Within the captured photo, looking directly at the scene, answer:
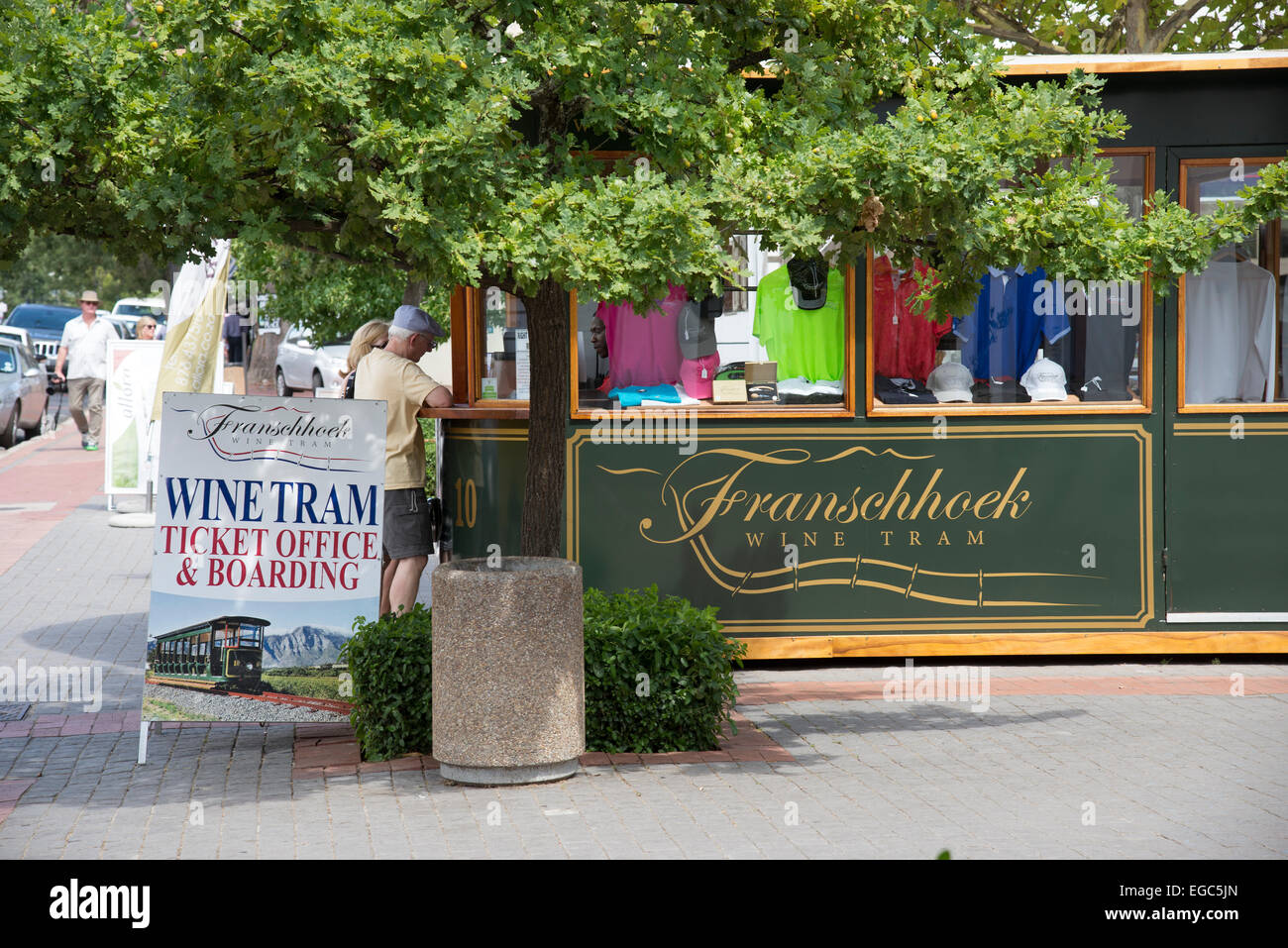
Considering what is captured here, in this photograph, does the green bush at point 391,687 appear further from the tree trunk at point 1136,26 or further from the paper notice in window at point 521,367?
the tree trunk at point 1136,26

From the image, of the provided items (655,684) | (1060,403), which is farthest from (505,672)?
(1060,403)

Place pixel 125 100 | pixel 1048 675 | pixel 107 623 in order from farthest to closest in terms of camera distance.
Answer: pixel 107 623
pixel 1048 675
pixel 125 100

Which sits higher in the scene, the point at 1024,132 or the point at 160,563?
the point at 1024,132

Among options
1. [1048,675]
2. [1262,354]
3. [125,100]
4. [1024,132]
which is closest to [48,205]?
[125,100]

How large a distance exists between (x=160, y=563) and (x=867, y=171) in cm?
367

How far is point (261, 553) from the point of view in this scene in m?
6.80

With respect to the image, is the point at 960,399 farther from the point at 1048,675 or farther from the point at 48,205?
the point at 48,205

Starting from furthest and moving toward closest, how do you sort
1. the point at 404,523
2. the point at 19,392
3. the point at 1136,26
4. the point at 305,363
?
1. the point at 305,363
2. the point at 19,392
3. the point at 1136,26
4. the point at 404,523

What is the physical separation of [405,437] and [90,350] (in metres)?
12.9

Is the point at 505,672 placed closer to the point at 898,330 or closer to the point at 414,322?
the point at 414,322

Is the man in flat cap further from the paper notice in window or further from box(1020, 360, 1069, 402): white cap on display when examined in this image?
box(1020, 360, 1069, 402): white cap on display

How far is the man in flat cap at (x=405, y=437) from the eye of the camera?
8.23m

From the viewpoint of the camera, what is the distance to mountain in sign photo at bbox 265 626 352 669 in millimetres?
6773

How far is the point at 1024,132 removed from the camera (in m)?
5.84
